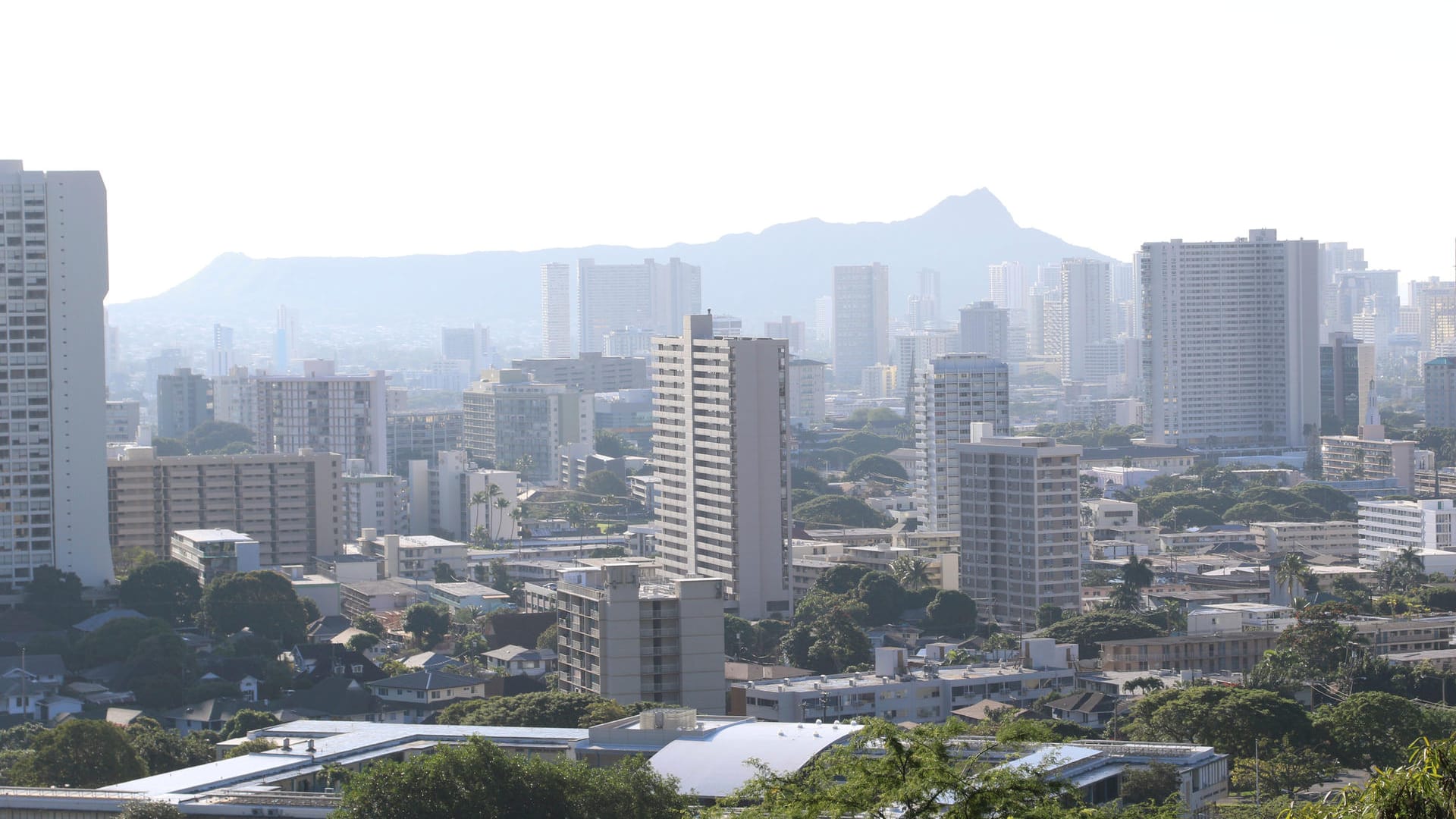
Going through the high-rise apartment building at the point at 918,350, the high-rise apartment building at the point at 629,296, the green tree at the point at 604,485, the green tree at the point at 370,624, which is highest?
the high-rise apartment building at the point at 629,296

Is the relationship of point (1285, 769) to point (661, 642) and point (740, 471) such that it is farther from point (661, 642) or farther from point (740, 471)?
point (740, 471)

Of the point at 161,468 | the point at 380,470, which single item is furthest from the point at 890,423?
the point at 161,468

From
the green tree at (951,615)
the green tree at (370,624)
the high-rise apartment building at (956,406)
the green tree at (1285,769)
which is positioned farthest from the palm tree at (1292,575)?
the green tree at (370,624)

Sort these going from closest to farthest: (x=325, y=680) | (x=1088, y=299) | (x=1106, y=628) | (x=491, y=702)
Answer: (x=491, y=702)
(x=325, y=680)
(x=1106, y=628)
(x=1088, y=299)

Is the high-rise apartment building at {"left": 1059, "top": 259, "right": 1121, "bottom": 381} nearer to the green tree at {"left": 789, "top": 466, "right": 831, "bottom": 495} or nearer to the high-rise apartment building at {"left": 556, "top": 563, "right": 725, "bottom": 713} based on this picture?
the green tree at {"left": 789, "top": 466, "right": 831, "bottom": 495}

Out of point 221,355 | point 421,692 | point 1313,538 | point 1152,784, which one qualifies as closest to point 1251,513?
point 1313,538

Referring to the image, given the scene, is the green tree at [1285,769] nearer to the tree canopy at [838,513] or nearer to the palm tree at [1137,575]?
the palm tree at [1137,575]

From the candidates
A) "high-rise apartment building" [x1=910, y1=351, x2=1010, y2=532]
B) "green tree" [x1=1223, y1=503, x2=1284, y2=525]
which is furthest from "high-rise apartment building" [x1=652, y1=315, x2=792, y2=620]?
"green tree" [x1=1223, y1=503, x2=1284, y2=525]

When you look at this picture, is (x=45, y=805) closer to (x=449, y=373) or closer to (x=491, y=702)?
(x=491, y=702)
